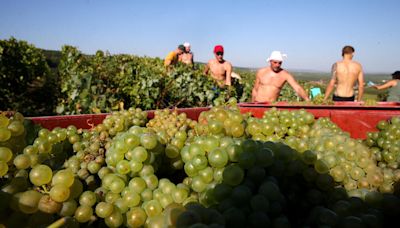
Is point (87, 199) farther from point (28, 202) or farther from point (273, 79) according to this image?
point (273, 79)

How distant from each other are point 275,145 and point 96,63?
26.6ft

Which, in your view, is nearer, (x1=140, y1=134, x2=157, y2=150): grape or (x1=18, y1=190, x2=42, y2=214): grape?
(x1=18, y1=190, x2=42, y2=214): grape

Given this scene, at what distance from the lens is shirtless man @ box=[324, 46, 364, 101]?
7547 millimetres

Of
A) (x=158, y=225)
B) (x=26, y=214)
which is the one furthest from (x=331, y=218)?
(x=26, y=214)

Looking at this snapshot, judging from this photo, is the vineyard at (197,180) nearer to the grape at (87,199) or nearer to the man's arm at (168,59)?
the grape at (87,199)

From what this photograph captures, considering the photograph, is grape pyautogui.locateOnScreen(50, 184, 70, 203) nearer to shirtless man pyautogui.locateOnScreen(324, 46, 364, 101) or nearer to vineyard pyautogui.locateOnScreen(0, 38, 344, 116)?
vineyard pyautogui.locateOnScreen(0, 38, 344, 116)

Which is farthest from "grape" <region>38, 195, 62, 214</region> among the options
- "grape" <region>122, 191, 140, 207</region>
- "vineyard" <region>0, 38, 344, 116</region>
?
"vineyard" <region>0, 38, 344, 116</region>

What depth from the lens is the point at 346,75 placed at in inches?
298

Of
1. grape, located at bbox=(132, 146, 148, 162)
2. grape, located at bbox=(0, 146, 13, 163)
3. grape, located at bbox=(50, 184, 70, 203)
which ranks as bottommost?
grape, located at bbox=(50, 184, 70, 203)

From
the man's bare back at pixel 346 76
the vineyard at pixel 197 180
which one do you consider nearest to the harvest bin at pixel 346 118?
the vineyard at pixel 197 180

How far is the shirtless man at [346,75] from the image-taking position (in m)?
7.55

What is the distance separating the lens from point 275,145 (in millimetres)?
1257

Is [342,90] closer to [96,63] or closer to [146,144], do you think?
[96,63]

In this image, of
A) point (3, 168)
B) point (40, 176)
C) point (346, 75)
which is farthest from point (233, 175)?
point (346, 75)
